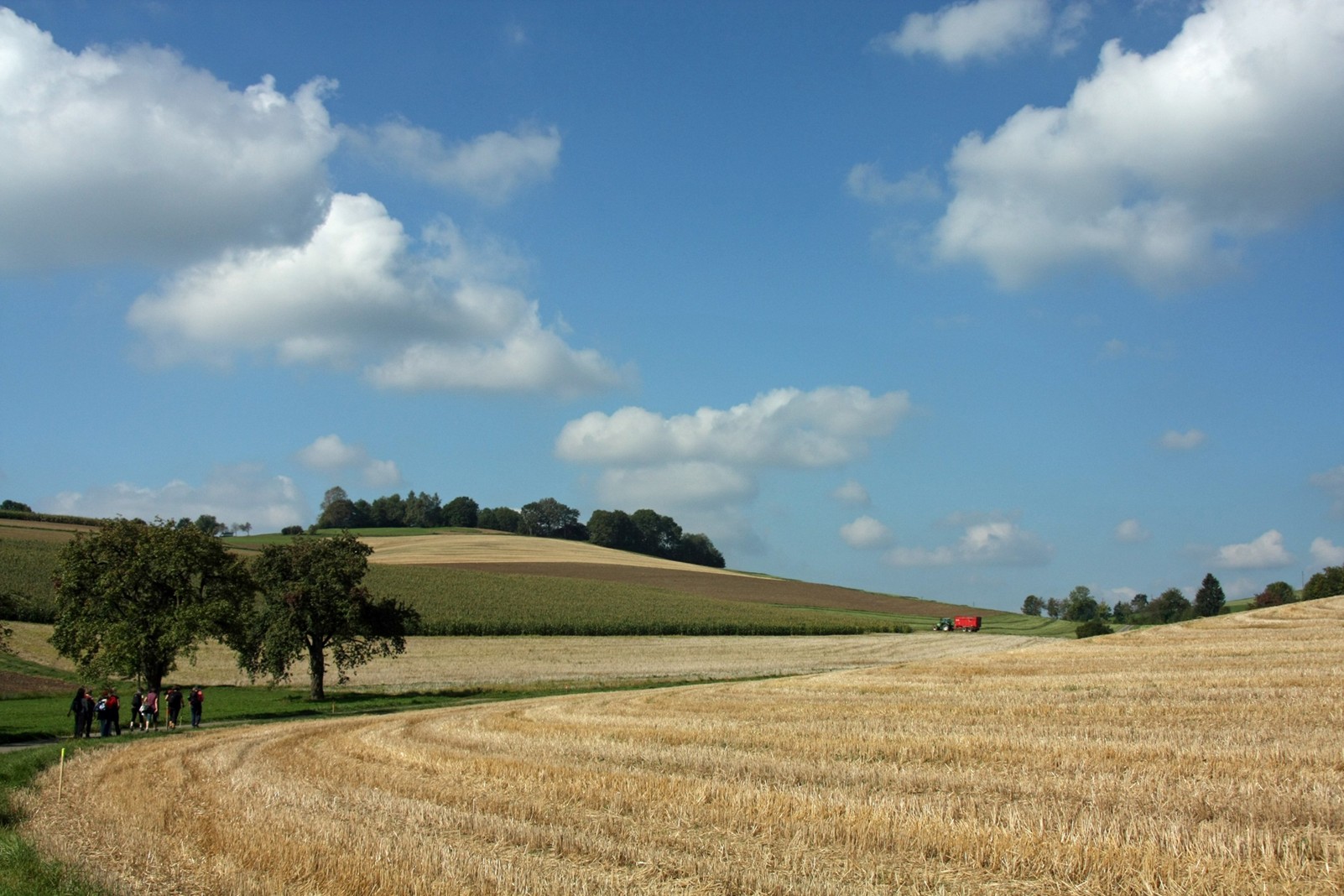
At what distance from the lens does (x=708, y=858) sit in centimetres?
962

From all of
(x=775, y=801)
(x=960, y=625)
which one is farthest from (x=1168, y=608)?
(x=775, y=801)

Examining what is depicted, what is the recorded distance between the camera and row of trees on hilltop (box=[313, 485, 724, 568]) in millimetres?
185250

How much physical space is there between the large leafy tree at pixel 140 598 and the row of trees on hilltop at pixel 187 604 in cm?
4

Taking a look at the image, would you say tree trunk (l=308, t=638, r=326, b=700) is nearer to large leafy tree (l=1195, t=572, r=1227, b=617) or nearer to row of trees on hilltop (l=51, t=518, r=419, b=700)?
row of trees on hilltop (l=51, t=518, r=419, b=700)

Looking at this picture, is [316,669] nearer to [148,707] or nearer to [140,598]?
[140,598]

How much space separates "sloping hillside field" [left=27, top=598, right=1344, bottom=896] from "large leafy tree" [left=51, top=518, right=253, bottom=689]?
1679 cm

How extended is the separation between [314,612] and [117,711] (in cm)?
1735

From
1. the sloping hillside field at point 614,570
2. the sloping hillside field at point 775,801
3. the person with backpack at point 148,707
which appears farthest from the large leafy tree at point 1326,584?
the person with backpack at point 148,707

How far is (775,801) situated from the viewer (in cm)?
1190

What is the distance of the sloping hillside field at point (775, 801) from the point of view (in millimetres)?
8875

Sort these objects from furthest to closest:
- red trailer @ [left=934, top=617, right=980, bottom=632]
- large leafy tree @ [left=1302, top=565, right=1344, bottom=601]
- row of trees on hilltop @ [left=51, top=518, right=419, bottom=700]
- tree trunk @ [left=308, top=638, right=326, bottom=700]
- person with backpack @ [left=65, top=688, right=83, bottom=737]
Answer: red trailer @ [left=934, top=617, right=980, bottom=632]
large leafy tree @ [left=1302, top=565, right=1344, bottom=601]
tree trunk @ [left=308, top=638, right=326, bottom=700]
row of trees on hilltop @ [left=51, top=518, right=419, bottom=700]
person with backpack @ [left=65, top=688, right=83, bottom=737]

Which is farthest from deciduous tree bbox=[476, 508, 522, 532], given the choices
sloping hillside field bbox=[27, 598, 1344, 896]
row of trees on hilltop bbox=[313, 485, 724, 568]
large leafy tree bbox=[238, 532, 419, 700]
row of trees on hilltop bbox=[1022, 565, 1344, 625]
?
sloping hillside field bbox=[27, 598, 1344, 896]

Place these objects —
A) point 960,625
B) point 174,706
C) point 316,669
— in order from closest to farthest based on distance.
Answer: point 174,706 → point 316,669 → point 960,625

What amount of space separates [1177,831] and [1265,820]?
1.40 meters
